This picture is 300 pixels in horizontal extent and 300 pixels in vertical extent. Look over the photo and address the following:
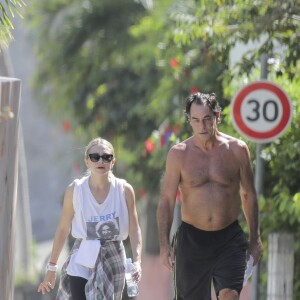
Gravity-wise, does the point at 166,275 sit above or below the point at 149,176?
below

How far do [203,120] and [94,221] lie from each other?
0.98 meters

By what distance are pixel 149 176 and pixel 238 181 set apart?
37.4ft

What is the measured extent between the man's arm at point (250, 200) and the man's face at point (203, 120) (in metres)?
0.28

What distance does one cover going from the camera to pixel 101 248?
8516 mm

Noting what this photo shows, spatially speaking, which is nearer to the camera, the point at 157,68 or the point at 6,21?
the point at 6,21

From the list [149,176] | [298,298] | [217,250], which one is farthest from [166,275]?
[217,250]

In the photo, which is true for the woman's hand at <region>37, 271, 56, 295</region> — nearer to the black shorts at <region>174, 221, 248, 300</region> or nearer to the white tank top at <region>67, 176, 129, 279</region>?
the white tank top at <region>67, 176, 129, 279</region>

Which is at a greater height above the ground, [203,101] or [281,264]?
[203,101]

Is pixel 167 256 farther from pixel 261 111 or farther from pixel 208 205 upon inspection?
pixel 261 111

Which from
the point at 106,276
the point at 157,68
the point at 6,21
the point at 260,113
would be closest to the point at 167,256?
the point at 106,276

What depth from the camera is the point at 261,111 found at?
458 inches

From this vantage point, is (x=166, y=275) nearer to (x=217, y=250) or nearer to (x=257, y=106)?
(x=257, y=106)

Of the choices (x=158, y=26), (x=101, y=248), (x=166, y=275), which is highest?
(x=158, y=26)

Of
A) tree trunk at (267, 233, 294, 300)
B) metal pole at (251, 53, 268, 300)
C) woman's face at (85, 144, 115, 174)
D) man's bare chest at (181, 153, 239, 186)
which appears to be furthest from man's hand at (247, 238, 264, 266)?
tree trunk at (267, 233, 294, 300)
